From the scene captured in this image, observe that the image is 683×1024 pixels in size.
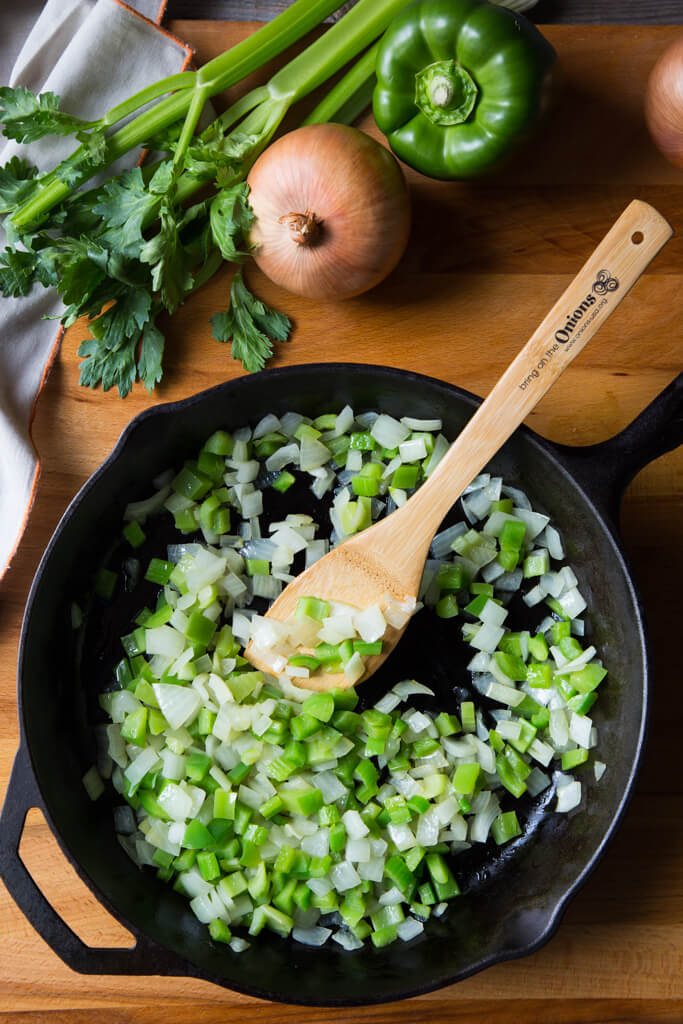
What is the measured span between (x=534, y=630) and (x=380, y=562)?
0.34m

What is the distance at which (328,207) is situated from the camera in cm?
154

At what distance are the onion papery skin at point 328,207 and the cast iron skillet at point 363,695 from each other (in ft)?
0.64

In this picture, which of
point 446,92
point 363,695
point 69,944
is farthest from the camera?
point 363,695

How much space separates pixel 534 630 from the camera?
1685mm

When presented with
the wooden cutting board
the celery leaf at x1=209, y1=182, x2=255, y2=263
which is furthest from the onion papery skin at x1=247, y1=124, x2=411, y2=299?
the wooden cutting board

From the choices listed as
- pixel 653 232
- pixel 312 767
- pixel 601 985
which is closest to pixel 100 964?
pixel 312 767

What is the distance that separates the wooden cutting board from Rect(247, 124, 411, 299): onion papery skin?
0.40 ft

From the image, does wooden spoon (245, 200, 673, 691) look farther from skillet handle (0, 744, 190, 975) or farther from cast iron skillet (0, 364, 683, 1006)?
skillet handle (0, 744, 190, 975)

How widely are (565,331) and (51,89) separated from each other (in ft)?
3.56

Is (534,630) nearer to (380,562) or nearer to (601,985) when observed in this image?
(380,562)

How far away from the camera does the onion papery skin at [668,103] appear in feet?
5.14

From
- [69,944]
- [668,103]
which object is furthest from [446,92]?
[69,944]

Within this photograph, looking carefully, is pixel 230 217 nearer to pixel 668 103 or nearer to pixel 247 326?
→ pixel 247 326

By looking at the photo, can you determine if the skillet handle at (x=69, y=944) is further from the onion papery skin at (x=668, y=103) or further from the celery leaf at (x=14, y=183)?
the onion papery skin at (x=668, y=103)
